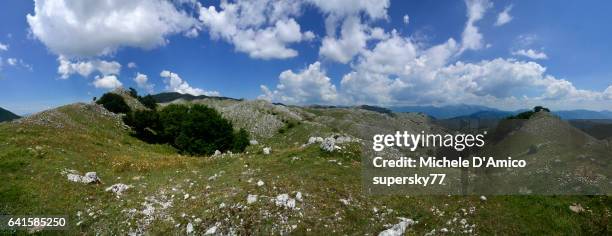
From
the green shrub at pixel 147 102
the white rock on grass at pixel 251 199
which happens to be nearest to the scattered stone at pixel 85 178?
the white rock on grass at pixel 251 199

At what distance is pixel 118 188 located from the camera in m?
24.5

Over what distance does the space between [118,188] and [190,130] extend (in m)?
34.9

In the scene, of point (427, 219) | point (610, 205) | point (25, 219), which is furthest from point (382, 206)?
point (25, 219)

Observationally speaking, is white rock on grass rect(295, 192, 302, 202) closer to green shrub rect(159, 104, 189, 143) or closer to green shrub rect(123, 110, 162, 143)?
green shrub rect(159, 104, 189, 143)

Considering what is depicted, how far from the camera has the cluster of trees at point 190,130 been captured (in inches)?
2298

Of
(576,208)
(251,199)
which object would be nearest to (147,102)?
(251,199)

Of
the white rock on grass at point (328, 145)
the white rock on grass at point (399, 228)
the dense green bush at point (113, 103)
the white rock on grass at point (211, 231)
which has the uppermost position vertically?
the dense green bush at point (113, 103)

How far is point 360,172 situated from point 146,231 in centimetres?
1373

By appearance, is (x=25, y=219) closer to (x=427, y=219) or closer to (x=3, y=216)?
(x=3, y=216)

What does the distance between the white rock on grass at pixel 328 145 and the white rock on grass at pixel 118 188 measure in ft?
46.8

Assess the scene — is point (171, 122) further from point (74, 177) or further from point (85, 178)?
point (85, 178)

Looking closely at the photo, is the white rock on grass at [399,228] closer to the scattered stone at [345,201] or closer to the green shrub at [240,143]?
the scattered stone at [345,201]

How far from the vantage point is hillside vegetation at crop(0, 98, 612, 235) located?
18.5 meters

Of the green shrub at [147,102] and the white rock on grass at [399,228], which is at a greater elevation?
the green shrub at [147,102]
